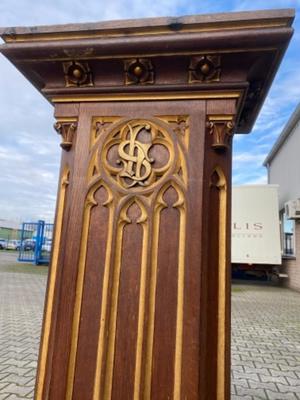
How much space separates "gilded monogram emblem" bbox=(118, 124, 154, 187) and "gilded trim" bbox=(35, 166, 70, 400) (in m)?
0.21

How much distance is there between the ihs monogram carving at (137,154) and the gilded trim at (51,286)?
0.58 ft

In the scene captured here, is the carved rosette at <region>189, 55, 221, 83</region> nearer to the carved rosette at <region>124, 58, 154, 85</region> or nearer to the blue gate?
the carved rosette at <region>124, 58, 154, 85</region>

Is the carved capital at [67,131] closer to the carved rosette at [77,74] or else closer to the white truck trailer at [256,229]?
the carved rosette at [77,74]

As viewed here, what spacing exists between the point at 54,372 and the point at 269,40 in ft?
3.93

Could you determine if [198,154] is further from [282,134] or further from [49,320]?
[282,134]

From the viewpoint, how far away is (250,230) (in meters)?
10.1

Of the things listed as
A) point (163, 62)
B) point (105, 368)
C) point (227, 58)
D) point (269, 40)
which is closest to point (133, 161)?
point (163, 62)

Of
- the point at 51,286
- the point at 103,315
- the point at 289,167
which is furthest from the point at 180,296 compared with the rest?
the point at 289,167

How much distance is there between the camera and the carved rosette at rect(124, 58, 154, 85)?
3.68 feet

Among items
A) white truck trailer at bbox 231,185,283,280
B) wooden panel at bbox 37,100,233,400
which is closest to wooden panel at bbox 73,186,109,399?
wooden panel at bbox 37,100,233,400

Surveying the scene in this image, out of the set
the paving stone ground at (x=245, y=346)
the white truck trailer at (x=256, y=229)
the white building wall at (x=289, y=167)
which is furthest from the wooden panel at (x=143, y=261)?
the white building wall at (x=289, y=167)

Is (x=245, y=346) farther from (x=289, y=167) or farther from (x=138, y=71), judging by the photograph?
(x=289, y=167)

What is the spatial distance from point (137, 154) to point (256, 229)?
373 inches

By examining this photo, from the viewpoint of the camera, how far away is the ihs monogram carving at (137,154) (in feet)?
3.69
